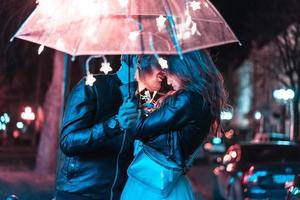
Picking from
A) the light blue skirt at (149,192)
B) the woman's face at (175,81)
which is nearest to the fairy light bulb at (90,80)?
the woman's face at (175,81)

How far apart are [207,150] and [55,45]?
35925 millimetres

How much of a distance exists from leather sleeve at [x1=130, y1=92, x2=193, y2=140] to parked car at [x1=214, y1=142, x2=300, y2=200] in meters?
9.01

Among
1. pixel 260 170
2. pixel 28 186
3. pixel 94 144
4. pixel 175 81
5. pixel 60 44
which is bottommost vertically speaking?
pixel 28 186

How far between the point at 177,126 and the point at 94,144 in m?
0.43

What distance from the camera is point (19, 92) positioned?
55344mm

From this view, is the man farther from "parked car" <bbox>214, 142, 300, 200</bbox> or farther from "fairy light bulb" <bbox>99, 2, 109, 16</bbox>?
"parked car" <bbox>214, 142, 300, 200</bbox>

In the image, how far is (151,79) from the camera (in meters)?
3.84

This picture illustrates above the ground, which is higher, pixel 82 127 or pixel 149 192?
pixel 82 127

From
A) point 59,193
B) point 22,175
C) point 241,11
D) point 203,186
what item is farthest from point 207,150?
point 59,193

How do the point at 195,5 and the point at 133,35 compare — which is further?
the point at 195,5

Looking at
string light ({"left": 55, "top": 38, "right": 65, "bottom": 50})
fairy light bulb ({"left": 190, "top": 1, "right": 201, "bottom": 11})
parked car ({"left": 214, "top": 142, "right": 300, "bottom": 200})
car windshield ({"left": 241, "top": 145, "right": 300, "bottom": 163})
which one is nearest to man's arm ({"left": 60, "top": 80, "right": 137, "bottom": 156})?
string light ({"left": 55, "top": 38, "right": 65, "bottom": 50})

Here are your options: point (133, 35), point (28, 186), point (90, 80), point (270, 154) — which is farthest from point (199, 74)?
point (28, 186)

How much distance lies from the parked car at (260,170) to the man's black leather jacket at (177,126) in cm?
894

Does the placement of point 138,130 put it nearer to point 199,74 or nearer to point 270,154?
point 199,74
